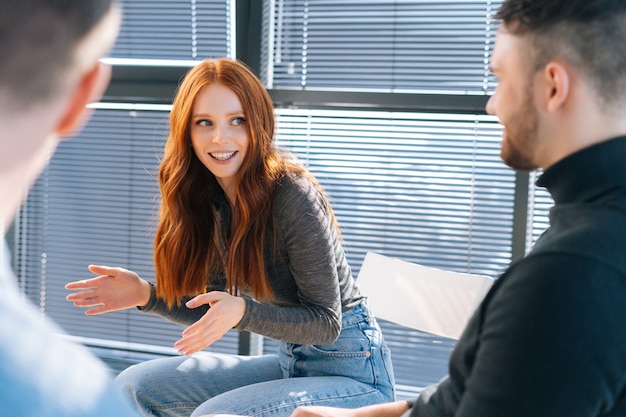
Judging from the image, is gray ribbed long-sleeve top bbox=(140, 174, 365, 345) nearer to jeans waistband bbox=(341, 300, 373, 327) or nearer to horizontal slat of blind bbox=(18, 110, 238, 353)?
jeans waistband bbox=(341, 300, 373, 327)

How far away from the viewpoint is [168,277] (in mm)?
2389

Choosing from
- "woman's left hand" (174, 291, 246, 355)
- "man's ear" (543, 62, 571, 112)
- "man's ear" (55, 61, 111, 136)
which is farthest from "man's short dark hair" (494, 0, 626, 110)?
"woman's left hand" (174, 291, 246, 355)

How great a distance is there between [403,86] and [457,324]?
120cm

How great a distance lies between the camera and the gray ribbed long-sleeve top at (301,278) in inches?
83.1

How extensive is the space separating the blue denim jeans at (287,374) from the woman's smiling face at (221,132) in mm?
585

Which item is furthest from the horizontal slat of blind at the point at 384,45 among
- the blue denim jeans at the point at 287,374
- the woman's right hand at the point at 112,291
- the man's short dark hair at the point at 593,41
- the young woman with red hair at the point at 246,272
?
the man's short dark hair at the point at 593,41

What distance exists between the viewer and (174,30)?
3609mm

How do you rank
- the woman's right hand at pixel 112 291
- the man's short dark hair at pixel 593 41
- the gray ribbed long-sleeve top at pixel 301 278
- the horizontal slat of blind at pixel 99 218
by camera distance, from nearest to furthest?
the man's short dark hair at pixel 593 41 < the gray ribbed long-sleeve top at pixel 301 278 < the woman's right hand at pixel 112 291 < the horizontal slat of blind at pixel 99 218

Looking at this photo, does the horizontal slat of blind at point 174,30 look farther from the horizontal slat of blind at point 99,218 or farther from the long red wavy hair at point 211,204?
the long red wavy hair at point 211,204

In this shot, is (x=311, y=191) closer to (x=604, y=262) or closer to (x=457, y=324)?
(x=457, y=324)

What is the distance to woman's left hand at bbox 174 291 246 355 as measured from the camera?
1.88 m

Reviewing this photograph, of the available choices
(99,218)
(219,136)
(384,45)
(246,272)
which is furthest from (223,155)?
(99,218)

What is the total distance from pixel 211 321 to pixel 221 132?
647mm

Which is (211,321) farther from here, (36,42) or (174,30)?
(174,30)
